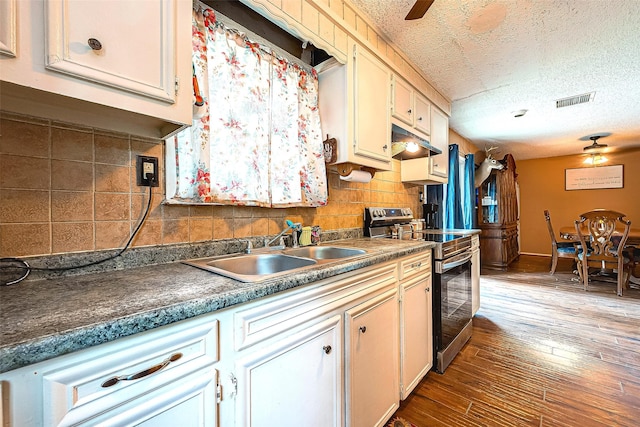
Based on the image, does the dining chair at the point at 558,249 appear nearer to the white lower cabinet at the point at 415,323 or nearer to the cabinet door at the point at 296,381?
the white lower cabinet at the point at 415,323

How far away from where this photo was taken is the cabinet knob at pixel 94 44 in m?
0.71

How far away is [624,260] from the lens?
12.2 ft

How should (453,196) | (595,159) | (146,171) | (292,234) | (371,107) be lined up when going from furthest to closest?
1. (595,159)
2. (453,196)
3. (371,107)
4. (292,234)
5. (146,171)

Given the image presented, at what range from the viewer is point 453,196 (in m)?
3.79

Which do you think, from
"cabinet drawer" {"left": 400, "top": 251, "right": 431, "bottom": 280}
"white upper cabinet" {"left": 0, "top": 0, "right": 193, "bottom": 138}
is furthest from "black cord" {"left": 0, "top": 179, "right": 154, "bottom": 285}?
"cabinet drawer" {"left": 400, "top": 251, "right": 431, "bottom": 280}

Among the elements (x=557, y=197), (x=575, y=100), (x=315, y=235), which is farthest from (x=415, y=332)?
(x=557, y=197)

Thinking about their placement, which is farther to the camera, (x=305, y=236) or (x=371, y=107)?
(x=371, y=107)

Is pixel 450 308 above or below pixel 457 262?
below

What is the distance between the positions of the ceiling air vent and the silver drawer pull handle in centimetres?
443

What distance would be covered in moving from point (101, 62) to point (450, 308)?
2.30 m

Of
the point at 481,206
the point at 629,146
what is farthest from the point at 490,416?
the point at 629,146

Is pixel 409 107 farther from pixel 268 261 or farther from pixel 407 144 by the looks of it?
pixel 268 261

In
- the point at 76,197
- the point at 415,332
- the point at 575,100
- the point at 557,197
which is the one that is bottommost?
the point at 415,332

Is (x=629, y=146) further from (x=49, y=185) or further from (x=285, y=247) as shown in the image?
(x=49, y=185)
